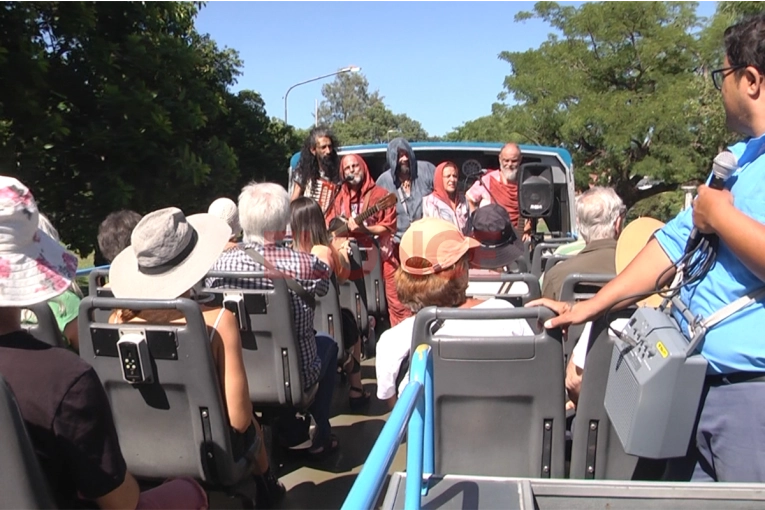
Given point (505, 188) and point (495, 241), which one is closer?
point (495, 241)

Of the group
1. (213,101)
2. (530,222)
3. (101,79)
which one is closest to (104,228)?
(530,222)

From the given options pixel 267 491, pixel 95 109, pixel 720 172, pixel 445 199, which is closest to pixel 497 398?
pixel 720 172

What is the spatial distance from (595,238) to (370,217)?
219 centimetres

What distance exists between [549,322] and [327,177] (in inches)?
151

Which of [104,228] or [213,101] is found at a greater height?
[213,101]

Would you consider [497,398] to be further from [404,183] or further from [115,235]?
[404,183]

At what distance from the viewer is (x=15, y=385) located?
5.16 feet

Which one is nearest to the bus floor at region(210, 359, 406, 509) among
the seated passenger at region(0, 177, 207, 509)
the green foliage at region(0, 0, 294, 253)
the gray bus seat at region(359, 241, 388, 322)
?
the gray bus seat at region(359, 241, 388, 322)

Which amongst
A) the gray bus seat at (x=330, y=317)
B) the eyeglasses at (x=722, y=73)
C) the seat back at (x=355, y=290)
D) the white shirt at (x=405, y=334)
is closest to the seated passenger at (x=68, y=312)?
the gray bus seat at (x=330, y=317)

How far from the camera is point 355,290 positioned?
186 inches

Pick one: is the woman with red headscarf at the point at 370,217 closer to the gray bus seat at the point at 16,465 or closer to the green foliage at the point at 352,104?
the gray bus seat at the point at 16,465

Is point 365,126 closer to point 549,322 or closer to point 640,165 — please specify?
point 640,165

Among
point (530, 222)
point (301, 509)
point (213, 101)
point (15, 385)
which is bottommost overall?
point (301, 509)

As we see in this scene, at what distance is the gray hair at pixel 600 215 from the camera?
3.46m
